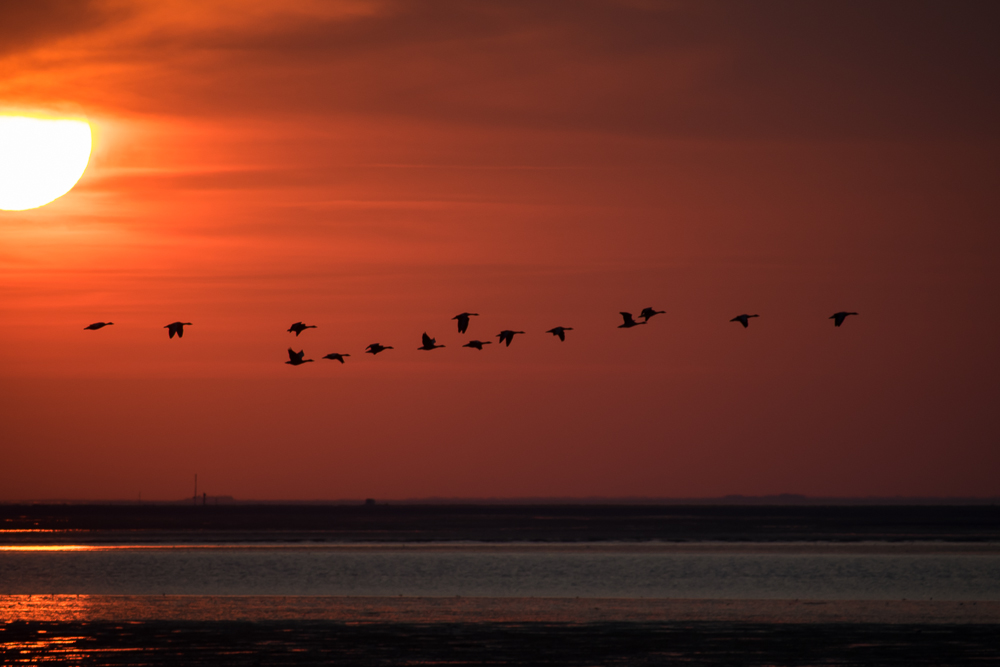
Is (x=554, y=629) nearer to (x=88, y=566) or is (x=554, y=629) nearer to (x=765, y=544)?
(x=88, y=566)

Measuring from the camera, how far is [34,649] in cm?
3516

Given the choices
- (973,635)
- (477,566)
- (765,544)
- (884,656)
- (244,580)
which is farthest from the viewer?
(765,544)

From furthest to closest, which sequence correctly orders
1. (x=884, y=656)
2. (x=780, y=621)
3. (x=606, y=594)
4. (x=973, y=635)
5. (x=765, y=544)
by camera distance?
1. (x=765, y=544)
2. (x=606, y=594)
3. (x=780, y=621)
4. (x=973, y=635)
5. (x=884, y=656)

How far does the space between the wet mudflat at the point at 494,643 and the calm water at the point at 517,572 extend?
11889mm

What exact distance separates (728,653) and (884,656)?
455cm

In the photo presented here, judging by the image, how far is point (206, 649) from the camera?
117 feet

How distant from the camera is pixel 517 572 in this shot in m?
65.2

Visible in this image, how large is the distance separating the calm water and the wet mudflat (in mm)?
11889

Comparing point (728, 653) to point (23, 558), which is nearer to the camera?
point (728, 653)

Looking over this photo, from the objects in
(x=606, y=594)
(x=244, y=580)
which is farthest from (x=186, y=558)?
(x=606, y=594)

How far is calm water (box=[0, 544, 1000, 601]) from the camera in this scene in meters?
55.3

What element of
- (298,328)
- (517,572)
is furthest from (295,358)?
(517,572)

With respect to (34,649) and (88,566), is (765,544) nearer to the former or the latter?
(88,566)

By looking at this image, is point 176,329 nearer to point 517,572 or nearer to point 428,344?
point 428,344
